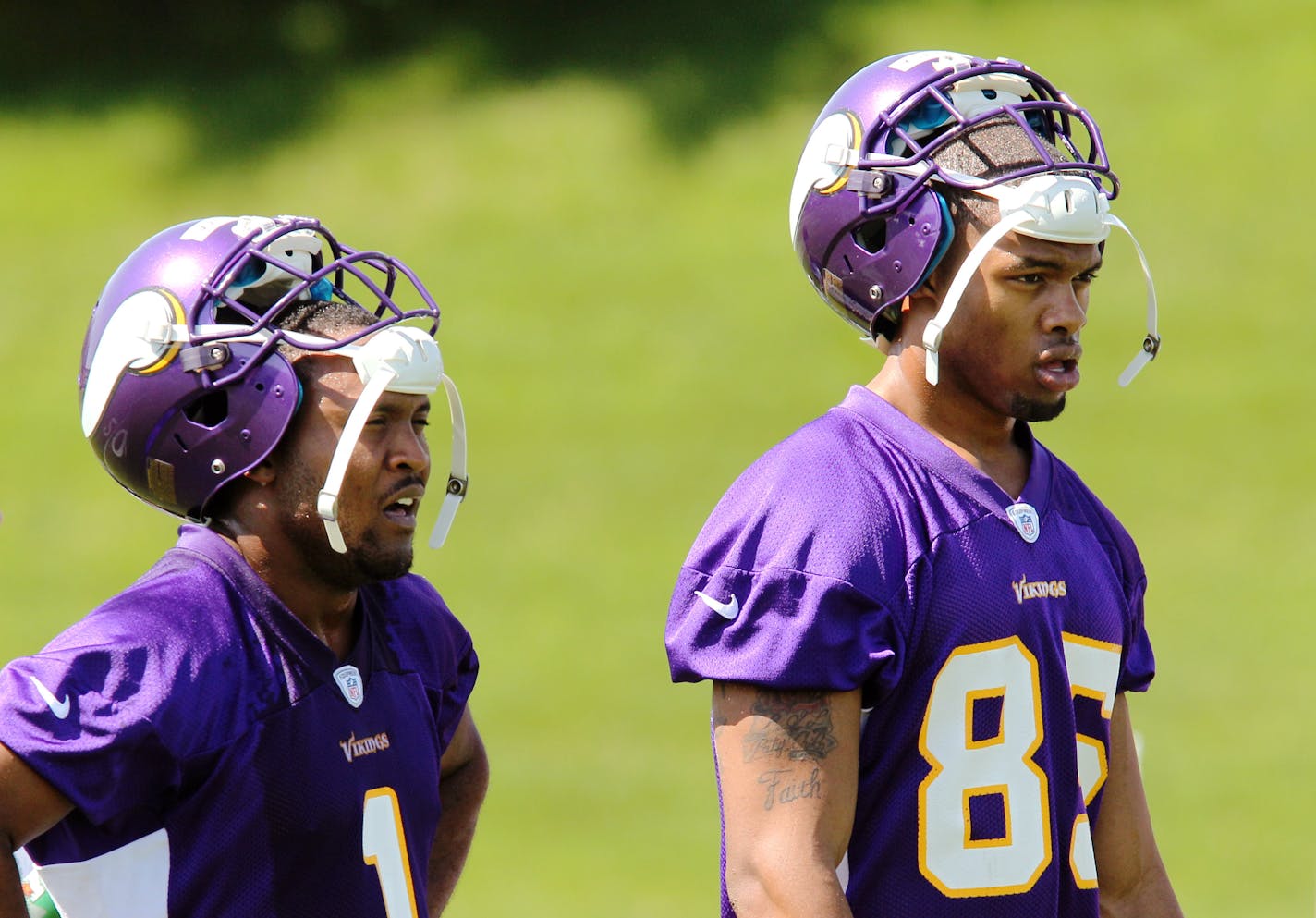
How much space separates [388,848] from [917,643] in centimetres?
83

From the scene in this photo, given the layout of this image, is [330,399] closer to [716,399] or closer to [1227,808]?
[1227,808]

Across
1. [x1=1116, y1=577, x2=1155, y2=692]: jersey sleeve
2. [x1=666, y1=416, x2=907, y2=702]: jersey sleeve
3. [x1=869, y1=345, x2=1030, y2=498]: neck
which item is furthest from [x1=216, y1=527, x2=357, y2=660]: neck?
[x1=1116, y1=577, x2=1155, y2=692]: jersey sleeve

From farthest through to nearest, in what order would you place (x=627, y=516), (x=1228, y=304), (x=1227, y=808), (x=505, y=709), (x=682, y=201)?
(x=682, y=201), (x=1228, y=304), (x=627, y=516), (x=505, y=709), (x=1227, y=808)

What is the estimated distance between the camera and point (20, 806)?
2486 millimetres

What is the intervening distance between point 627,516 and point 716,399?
102 cm

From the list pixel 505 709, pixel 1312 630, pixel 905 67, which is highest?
pixel 905 67

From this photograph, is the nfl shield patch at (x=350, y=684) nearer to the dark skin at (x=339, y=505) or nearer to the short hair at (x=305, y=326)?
the dark skin at (x=339, y=505)

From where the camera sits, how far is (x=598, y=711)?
8.41 metres

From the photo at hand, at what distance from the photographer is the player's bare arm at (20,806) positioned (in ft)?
8.13

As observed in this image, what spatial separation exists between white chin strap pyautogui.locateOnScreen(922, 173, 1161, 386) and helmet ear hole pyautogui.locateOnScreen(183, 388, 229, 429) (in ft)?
3.45

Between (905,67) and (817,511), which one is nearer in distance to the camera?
(817,511)

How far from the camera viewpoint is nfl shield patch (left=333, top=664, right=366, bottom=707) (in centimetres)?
278

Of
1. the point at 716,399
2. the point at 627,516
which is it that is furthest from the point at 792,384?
the point at 627,516

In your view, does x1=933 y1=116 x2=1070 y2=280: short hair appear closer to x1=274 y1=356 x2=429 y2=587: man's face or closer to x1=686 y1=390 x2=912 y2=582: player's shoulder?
x1=686 y1=390 x2=912 y2=582: player's shoulder
